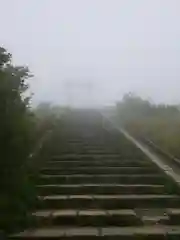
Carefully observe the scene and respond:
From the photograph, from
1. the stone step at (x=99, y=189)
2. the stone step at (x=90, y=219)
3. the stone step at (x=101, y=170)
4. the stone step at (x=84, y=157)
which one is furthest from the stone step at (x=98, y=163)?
the stone step at (x=90, y=219)

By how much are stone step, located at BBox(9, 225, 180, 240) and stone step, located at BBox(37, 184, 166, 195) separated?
8.21ft

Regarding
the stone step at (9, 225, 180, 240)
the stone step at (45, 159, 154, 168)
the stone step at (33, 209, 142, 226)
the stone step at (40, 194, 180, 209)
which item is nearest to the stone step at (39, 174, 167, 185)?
the stone step at (40, 194, 180, 209)

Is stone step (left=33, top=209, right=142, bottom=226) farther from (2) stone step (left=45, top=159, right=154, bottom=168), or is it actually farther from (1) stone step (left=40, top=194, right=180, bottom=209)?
(2) stone step (left=45, top=159, right=154, bottom=168)

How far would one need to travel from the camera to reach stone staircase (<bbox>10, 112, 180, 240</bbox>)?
7.58 metres

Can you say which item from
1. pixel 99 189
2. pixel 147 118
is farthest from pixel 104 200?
pixel 147 118

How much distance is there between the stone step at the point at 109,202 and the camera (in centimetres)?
923

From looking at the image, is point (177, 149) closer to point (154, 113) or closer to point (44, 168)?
point (44, 168)

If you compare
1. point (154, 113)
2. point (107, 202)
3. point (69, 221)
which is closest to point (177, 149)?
point (107, 202)

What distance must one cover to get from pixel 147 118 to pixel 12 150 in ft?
101

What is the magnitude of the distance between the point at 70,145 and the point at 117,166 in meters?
5.62

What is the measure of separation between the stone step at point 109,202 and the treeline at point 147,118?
8092 mm

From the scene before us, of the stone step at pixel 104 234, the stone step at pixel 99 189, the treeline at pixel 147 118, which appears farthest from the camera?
the treeline at pixel 147 118

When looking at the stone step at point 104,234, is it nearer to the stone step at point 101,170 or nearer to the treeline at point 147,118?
the stone step at point 101,170

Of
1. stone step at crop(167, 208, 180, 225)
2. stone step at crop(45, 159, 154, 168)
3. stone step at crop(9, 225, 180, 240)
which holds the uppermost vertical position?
stone step at crop(45, 159, 154, 168)
